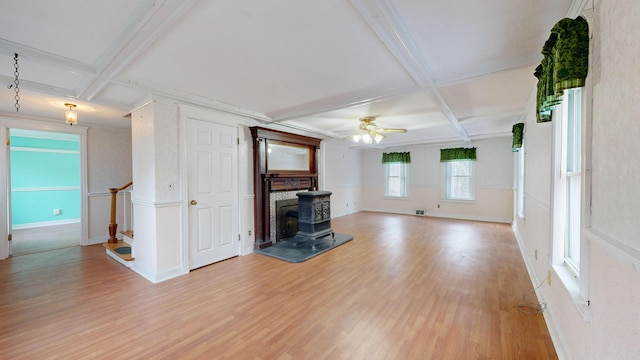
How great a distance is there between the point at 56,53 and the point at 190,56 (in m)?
1.06

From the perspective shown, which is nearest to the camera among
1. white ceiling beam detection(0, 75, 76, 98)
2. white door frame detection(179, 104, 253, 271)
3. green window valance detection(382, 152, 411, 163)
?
white ceiling beam detection(0, 75, 76, 98)

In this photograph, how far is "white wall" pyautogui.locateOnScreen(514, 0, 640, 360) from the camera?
84 centimetres

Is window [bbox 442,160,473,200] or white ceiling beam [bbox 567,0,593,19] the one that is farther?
window [bbox 442,160,473,200]

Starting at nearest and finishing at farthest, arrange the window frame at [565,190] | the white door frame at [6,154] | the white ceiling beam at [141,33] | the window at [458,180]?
the white ceiling beam at [141,33] < the window frame at [565,190] < the white door frame at [6,154] < the window at [458,180]

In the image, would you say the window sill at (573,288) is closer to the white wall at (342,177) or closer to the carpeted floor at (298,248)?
the carpeted floor at (298,248)

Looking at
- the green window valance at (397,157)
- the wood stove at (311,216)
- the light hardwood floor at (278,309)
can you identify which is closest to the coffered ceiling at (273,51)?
the wood stove at (311,216)

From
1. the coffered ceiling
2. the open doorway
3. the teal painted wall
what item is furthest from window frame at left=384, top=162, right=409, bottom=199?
the teal painted wall

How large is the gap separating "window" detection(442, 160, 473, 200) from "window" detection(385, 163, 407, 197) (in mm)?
1207

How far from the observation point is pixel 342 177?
25.1 feet

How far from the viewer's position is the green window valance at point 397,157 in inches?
306

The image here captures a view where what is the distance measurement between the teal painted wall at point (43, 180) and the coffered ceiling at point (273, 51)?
3539mm

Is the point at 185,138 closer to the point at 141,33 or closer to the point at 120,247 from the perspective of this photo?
the point at 141,33

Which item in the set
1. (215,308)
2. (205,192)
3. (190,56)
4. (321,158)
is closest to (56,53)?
(190,56)

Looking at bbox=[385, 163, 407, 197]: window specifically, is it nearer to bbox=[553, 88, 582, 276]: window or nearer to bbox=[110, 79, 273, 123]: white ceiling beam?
bbox=[110, 79, 273, 123]: white ceiling beam
